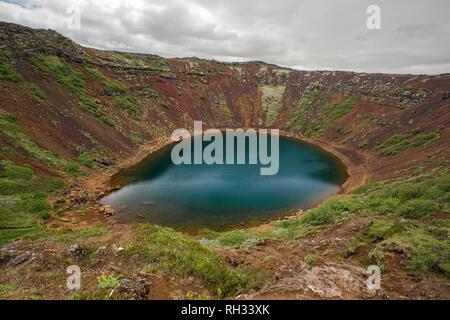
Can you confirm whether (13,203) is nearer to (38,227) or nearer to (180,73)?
(38,227)

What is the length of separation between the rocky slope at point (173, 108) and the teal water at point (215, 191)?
2.99 m

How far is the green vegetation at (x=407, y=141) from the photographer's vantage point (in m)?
42.9

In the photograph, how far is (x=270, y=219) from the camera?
2867 cm

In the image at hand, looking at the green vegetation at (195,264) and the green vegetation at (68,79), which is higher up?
the green vegetation at (68,79)

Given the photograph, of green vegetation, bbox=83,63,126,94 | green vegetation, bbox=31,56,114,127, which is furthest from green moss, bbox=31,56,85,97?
green vegetation, bbox=83,63,126,94

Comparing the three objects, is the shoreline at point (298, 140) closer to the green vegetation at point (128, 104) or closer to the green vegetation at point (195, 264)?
the green vegetation at point (128, 104)

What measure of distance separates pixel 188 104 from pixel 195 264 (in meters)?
68.3

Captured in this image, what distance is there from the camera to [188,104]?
76812 mm

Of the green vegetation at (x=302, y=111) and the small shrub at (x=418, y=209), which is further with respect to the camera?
the green vegetation at (x=302, y=111)

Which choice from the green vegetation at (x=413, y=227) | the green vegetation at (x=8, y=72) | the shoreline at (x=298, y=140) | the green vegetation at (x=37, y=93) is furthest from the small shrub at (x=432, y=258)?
the green vegetation at (x=8, y=72)

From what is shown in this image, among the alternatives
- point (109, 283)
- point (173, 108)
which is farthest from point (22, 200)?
point (173, 108)

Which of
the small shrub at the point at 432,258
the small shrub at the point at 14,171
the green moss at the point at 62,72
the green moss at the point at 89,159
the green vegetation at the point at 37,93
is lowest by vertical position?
the small shrub at the point at 432,258
